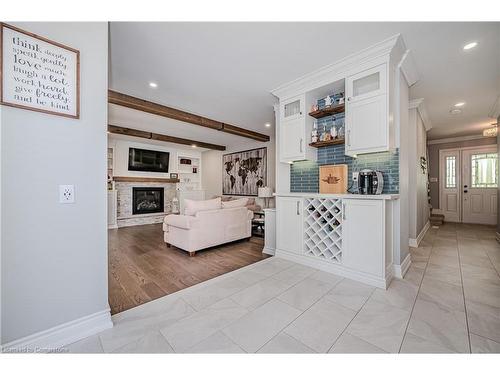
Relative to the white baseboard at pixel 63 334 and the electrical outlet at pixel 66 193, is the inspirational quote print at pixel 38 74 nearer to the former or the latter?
the electrical outlet at pixel 66 193

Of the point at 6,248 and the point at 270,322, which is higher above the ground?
the point at 6,248

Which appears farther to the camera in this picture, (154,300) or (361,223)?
(361,223)

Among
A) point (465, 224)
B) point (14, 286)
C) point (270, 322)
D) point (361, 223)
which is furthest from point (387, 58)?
point (465, 224)

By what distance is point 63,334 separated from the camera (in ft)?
4.55

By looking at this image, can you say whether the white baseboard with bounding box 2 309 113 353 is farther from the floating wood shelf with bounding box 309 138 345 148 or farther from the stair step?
the stair step

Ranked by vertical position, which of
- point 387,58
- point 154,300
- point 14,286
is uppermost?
point 387,58

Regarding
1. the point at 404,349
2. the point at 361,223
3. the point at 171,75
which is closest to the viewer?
the point at 404,349

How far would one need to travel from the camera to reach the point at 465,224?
5.71 metres

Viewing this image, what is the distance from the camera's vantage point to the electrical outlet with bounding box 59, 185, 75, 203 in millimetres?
1385

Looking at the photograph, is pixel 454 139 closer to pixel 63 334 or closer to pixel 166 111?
pixel 166 111

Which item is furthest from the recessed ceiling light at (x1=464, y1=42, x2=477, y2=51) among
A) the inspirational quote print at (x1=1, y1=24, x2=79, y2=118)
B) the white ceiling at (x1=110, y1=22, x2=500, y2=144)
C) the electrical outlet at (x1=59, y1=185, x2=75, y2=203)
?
the electrical outlet at (x1=59, y1=185, x2=75, y2=203)

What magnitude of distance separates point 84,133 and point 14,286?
101cm

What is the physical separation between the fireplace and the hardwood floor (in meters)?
2.35

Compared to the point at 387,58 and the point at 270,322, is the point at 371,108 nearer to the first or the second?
the point at 387,58
